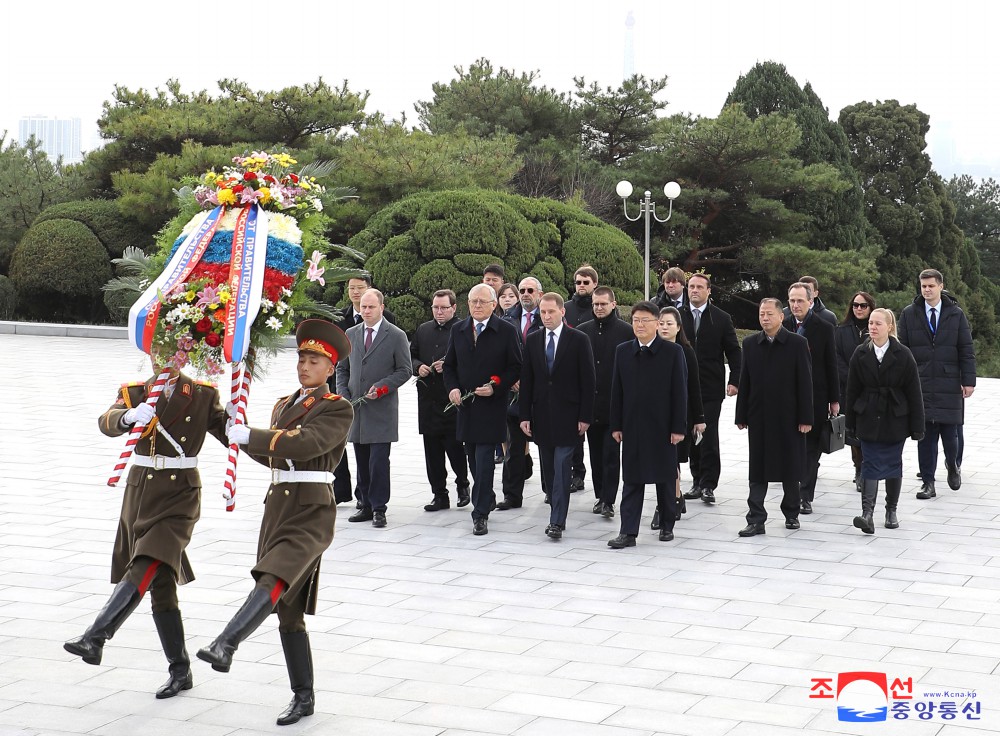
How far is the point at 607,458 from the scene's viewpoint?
374 inches

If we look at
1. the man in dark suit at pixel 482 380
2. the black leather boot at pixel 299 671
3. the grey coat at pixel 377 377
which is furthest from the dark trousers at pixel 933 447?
the black leather boot at pixel 299 671

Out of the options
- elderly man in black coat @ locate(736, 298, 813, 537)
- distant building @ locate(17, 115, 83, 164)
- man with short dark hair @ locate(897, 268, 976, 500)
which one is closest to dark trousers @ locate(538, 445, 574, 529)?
elderly man in black coat @ locate(736, 298, 813, 537)

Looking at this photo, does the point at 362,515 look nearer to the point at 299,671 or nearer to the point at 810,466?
the point at 810,466

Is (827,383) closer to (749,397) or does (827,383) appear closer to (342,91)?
(749,397)

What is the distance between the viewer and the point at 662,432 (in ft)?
27.9

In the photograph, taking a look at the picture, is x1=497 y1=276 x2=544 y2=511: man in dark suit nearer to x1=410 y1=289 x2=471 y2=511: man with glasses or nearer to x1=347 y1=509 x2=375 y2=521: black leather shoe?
x1=410 y1=289 x2=471 y2=511: man with glasses

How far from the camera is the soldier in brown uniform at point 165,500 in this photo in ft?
17.9

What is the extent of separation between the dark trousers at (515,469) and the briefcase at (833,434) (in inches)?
91.3

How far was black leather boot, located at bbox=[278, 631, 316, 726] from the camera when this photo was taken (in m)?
5.22

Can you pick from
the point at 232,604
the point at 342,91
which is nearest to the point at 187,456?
the point at 232,604

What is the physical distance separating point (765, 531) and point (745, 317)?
2463 centimetres

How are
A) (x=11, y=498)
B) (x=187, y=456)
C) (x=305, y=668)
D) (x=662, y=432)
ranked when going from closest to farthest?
(x=305, y=668)
(x=187, y=456)
(x=662, y=432)
(x=11, y=498)
